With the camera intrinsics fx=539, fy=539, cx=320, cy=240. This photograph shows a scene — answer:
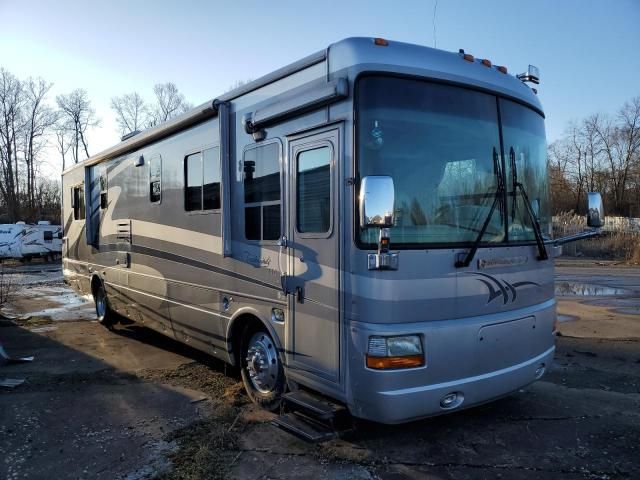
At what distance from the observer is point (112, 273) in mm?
8719

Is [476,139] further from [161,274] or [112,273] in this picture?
[112,273]

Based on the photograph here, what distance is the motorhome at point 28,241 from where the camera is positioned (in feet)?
94.9

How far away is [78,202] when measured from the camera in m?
10.5

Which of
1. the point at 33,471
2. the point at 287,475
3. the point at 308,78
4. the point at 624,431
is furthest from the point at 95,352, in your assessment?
the point at 624,431

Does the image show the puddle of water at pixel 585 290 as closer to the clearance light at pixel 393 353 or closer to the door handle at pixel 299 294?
the door handle at pixel 299 294

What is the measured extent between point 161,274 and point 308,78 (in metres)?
3.69

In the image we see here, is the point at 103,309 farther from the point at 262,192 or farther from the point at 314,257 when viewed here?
the point at 314,257

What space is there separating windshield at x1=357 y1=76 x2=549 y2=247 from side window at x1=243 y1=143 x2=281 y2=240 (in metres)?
1.14

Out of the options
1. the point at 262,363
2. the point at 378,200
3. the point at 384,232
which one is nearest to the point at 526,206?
the point at 384,232

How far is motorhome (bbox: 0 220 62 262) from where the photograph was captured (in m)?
28.9

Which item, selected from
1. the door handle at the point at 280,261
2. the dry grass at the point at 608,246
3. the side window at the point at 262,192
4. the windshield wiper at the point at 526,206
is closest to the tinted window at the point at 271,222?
the side window at the point at 262,192

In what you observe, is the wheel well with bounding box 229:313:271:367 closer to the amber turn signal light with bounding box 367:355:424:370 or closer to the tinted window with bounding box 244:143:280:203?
the tinted window with bounding box 244:143:280:203

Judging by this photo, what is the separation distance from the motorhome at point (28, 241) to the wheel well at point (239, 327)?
28.0 m

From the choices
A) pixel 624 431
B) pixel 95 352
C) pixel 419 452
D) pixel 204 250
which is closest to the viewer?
pixel 419 452
